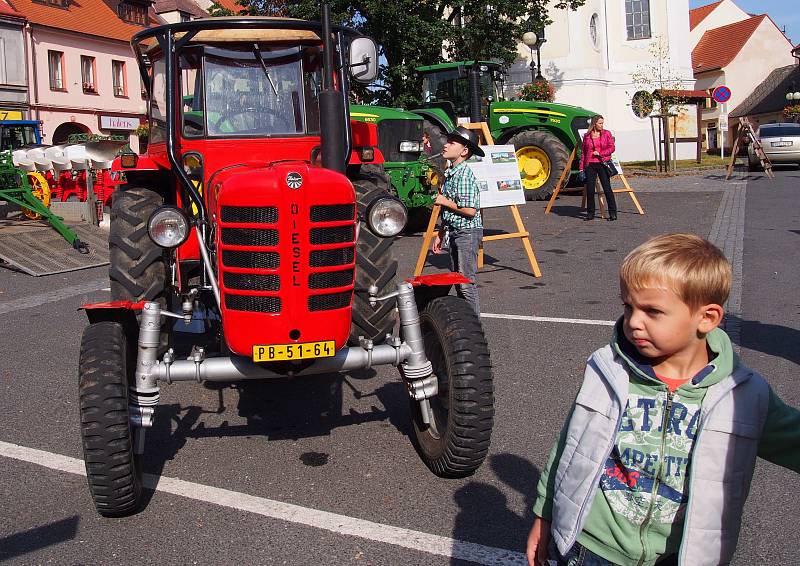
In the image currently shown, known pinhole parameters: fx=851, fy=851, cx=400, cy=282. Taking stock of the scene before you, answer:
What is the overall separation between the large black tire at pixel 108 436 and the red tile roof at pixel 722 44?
56.1 m

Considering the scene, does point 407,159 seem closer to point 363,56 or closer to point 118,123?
point 363,56

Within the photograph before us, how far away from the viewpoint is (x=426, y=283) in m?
4.39

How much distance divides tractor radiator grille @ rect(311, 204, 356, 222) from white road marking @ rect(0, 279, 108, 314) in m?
6.15

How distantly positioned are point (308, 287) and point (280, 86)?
1862mm

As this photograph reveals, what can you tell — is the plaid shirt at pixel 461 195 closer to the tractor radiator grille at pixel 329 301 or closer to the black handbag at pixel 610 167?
the tractor radiator grille at pixel 329 301

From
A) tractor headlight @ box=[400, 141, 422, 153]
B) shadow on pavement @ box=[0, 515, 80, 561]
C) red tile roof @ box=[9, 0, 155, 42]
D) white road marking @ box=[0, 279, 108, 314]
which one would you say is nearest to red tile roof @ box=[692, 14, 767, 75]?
red tile roof @ box=[9, 0, 155, 42]

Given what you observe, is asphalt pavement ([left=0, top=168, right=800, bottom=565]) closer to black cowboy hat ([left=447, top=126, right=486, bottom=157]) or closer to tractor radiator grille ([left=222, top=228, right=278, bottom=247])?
tractor radiator grille ([left=222, top=228, right=278, bottom=247])

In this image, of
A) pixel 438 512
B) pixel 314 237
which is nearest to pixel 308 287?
pixel 314 237

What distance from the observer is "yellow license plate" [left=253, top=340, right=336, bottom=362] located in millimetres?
3711

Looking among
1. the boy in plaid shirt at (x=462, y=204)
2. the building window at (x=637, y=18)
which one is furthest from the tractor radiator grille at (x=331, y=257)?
the building window at (x=637, y=18)

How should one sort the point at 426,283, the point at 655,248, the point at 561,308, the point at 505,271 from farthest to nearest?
the point at 505,271 → the point at 561,308 → the point at 426,283 → the point at 655,248

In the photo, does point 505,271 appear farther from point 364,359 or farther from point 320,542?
point 320,542

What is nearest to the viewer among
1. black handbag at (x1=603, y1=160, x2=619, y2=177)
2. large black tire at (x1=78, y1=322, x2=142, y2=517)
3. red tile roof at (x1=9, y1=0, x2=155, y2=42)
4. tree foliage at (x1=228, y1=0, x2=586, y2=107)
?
large black tire at (x1=78, y1=322, x2=142, y2=517)

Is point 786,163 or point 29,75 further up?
point 29,75
